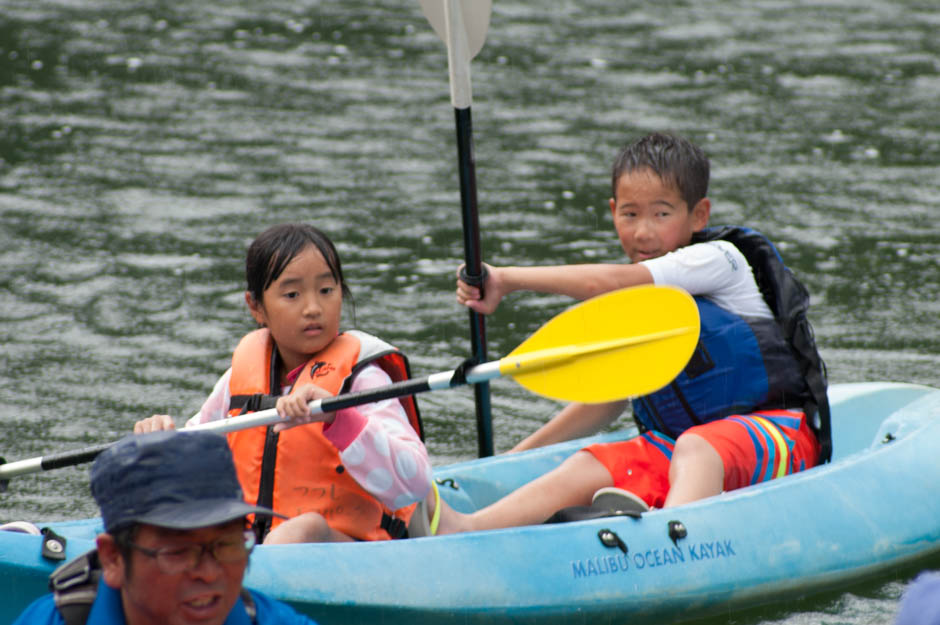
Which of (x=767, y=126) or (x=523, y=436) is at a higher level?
(x=767, y=126)

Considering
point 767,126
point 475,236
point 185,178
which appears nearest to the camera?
point 475,236

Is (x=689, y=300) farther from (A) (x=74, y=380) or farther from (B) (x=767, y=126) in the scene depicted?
(B) (x=767, y=126)

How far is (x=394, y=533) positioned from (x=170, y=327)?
2775mm

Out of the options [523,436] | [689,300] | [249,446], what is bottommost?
[523,436]

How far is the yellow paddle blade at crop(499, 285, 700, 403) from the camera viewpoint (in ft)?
10.2

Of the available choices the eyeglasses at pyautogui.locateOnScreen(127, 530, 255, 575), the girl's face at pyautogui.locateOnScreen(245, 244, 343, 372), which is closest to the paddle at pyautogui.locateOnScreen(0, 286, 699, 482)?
the girl's face at pyautogui.locateOnScreen(245, 244, 343, 372)

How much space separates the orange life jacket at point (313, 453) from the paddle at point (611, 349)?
0.52ft

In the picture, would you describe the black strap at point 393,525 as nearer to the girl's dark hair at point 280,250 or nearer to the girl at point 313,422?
the girl at point 313,422

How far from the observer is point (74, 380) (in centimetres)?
532

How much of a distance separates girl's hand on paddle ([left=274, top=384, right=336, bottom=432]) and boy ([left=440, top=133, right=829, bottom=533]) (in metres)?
0.66

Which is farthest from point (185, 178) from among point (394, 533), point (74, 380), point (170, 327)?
point (394, 533)

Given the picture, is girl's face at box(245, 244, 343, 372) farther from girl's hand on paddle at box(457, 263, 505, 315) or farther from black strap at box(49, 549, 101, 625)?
black strap at box(49, 549, 101, 625)

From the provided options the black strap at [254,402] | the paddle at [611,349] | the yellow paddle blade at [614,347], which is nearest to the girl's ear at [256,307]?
the black strap at [254,402]

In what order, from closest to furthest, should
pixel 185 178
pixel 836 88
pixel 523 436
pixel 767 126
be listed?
1. pixel 523 436
2. pixel 185 178
3. pixel 767 126
4. pixel 836 88
